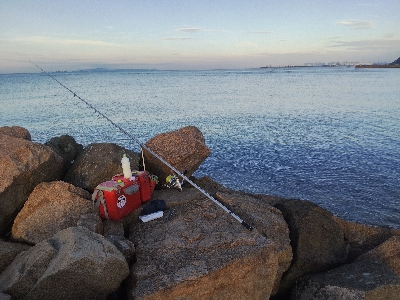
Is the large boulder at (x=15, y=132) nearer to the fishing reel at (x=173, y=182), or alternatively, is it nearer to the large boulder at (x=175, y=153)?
the large boulder at (x=175, y=153)

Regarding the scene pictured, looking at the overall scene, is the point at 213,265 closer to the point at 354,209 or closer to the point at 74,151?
the point at 74,151

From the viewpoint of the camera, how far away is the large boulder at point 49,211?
5215mm

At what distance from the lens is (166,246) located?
16.0ft

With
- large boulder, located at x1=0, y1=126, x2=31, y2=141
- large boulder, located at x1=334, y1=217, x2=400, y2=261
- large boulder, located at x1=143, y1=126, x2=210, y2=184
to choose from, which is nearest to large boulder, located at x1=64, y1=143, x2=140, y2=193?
large boulder, located at x1=143, y1=126, x2=210, y2=184

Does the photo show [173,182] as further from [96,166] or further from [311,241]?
[311,241]

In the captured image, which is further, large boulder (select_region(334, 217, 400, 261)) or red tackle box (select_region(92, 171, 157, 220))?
large boulder (select_region(334, 217, 400, 261))

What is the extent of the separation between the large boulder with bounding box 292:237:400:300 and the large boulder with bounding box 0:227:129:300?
9.49ft

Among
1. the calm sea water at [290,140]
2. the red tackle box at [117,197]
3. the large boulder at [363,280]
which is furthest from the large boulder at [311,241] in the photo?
the calm sea water at [290,140]

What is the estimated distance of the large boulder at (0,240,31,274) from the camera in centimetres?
477

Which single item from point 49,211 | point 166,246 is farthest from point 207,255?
point 49,211

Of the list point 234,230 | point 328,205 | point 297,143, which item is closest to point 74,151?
point 234,230

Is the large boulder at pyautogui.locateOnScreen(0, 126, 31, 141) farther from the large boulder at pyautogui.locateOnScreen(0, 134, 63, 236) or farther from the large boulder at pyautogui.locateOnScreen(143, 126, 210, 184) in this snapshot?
the large boulder at pyautogui.locateOnScreen(143, 126, 210, 184)

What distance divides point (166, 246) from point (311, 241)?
2.68 meters

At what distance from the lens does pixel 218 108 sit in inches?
1110
